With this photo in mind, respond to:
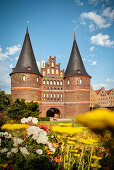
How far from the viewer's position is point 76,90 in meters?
26.2

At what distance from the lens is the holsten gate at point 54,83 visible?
24.2m

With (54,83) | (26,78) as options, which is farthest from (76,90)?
(26,78)

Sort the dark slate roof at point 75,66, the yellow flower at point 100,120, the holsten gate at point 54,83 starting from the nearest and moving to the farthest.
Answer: the yellow flower at point 100,120, the holsten gate at point 54,83, the dark slate roof at point 75,66

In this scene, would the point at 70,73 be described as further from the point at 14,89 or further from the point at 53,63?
the point at 14,89

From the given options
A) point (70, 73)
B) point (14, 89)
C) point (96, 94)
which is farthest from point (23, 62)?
point (96, 94)

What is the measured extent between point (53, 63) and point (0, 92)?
49.6 ft

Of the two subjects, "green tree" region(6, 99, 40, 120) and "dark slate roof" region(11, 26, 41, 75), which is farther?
"dark slate roof" region(11, 26, 41, 75)

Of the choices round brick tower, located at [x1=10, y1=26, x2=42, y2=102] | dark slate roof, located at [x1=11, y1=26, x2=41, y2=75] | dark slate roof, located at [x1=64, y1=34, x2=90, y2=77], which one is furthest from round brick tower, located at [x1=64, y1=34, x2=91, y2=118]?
dark slate roof, located at [x1=11, y1=26, x2=41, y2=75]

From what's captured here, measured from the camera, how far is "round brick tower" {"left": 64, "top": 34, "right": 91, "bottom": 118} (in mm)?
26203

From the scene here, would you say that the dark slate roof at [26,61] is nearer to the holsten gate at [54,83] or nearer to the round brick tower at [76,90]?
the holsten gate at [54,83]

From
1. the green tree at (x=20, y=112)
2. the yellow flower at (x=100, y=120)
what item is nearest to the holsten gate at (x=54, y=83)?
the green tree at (x=20, y=112)

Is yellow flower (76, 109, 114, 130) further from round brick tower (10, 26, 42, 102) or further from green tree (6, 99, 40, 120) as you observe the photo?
round brick tower (10, 26, 42, 102)

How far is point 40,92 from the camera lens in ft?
85.1

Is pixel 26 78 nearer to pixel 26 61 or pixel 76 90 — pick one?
pixel 26 61
